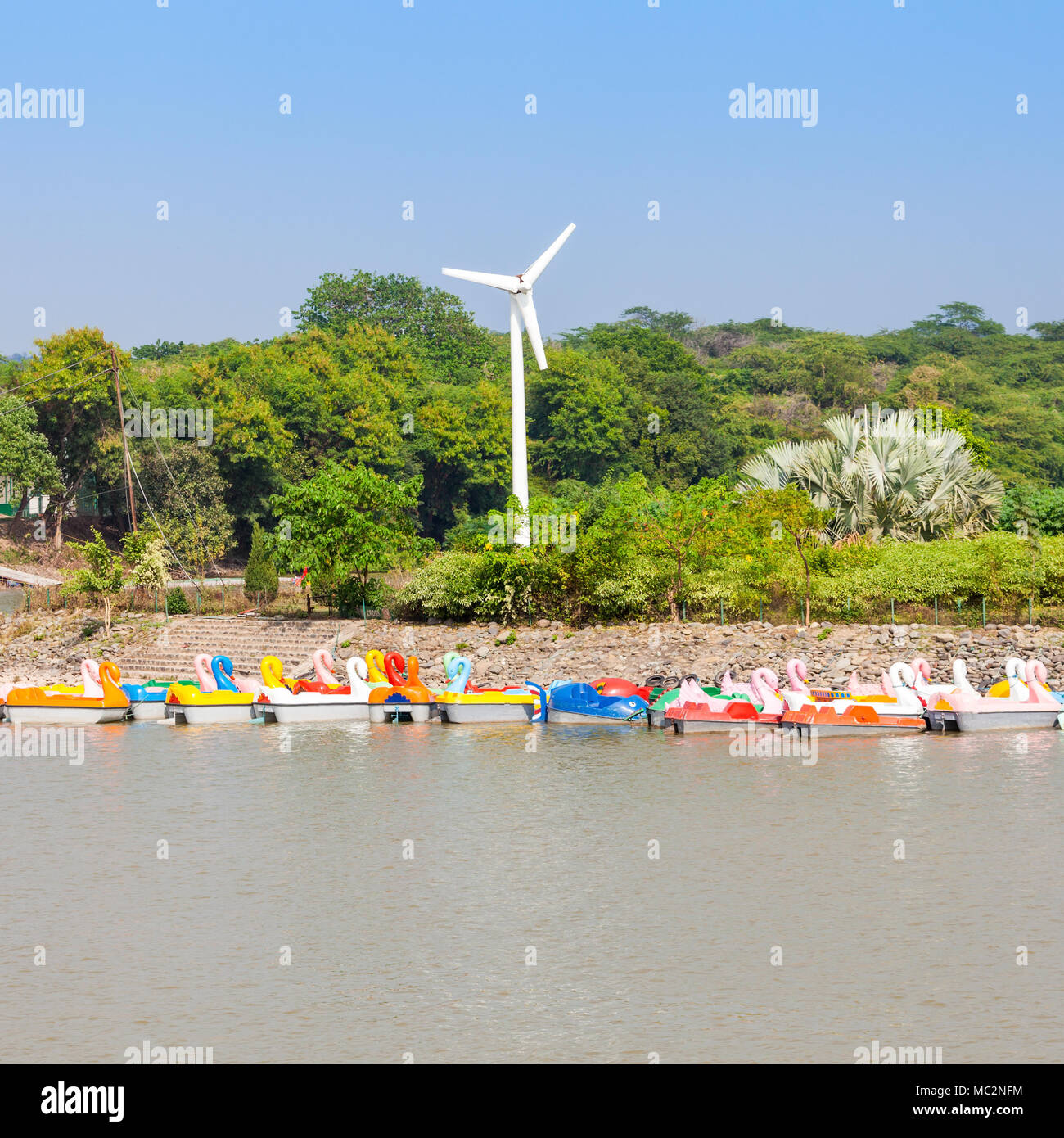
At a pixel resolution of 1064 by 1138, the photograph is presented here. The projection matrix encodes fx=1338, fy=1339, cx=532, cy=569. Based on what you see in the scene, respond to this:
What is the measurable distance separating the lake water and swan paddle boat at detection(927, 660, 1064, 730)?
5.00 feet

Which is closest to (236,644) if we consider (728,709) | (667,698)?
(667,698)

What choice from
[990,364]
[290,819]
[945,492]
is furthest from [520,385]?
[990,364]

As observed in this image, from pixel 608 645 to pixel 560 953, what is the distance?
25.1m

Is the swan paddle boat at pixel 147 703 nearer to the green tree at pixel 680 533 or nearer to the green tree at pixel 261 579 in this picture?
the green tree at pixel 261 579

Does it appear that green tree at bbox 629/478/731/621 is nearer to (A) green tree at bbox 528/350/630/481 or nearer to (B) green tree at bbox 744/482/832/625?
(B) green tree at bbox 744/482/832/625

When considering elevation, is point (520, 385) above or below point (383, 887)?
→ above

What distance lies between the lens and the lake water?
42.7 feet

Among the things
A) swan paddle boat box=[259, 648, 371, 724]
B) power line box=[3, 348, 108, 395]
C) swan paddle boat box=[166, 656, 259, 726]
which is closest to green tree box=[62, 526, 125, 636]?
swan paddle boat box=[166, 656, 259, 726]

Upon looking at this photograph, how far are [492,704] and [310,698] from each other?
4.74 m

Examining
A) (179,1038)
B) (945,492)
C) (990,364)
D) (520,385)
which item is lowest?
(179,1038)

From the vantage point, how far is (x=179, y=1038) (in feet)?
42.3

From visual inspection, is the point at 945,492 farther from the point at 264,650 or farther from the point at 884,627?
the point at 264,650

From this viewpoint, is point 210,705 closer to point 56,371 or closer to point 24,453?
point 24,453

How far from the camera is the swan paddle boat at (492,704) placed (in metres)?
33.7
